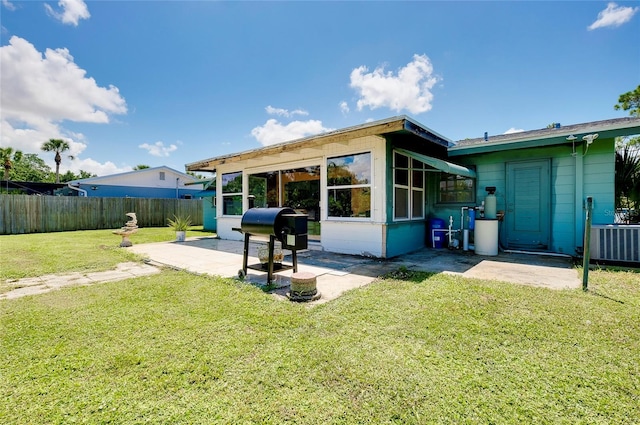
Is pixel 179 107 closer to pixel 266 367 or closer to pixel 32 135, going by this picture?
pixel 266 367

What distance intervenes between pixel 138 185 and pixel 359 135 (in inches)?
927

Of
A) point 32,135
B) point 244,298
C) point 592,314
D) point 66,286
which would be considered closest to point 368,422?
point 244,298

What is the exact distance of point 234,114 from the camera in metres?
14.5

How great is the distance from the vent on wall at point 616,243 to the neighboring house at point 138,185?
69.2ft

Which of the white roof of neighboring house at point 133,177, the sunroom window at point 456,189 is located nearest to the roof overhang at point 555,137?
the sunroom window at point 456,189

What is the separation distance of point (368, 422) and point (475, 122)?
15401 mm

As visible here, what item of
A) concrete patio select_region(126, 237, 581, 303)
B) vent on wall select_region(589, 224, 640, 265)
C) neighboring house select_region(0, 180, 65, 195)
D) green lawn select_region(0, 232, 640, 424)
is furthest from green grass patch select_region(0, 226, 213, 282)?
neighboring house select_region(0, 180, 65, 195)

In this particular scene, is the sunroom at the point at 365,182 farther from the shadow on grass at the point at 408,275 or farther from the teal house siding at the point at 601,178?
the teal house siding at the point at 601,178

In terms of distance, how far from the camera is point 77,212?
15180 mm

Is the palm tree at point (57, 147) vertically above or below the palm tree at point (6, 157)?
above

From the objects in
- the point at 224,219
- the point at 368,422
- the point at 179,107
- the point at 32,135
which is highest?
the point at 32,135

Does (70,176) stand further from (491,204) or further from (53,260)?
(491,204)

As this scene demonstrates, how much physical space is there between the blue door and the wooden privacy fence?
59.8ft

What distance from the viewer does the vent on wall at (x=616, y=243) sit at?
210 inches
